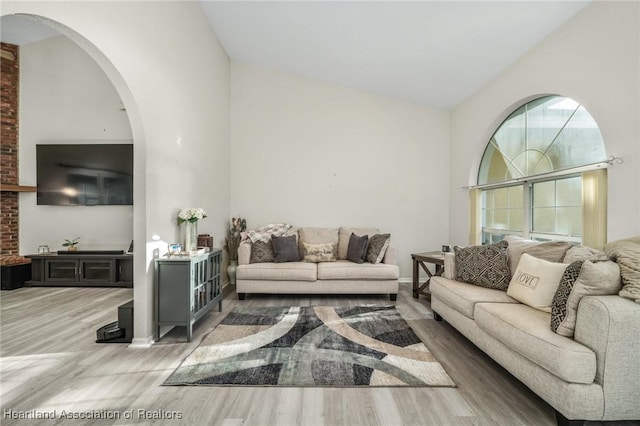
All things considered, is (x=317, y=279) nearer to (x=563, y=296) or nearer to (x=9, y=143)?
(x=563, y=296)

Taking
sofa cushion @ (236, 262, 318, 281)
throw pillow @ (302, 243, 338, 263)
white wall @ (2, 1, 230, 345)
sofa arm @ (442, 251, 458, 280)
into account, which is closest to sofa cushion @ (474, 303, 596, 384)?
sofa arm @ (442, 251, 458, 280)

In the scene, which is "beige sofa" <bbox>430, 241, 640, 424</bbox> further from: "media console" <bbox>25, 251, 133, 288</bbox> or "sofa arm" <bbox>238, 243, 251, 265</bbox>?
"media console" <bbox>25, 251, 133, 288</bbox>

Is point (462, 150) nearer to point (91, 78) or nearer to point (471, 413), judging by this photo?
point (471, 413)

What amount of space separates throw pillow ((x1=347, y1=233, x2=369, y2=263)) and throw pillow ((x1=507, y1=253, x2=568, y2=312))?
2.03 m

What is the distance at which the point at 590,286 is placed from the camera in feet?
5.26

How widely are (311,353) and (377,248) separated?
2.06 metres

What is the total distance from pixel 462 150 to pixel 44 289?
6.80 meters

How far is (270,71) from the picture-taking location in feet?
16.3

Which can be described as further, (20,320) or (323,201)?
(323,201)

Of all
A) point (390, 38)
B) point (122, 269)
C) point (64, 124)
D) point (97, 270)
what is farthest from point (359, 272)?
point (64, 124)

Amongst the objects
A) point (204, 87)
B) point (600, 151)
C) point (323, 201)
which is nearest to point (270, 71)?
point (204, 87)

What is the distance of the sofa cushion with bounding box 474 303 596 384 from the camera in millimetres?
1446

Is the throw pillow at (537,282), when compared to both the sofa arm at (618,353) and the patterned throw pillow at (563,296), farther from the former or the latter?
the sofa arm at (618,353)

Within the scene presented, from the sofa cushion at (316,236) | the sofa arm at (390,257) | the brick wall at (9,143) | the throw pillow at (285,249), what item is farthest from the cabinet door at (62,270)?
the sofa arm at (390,257)
